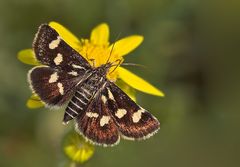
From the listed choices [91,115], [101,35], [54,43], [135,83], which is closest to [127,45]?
[101,35]

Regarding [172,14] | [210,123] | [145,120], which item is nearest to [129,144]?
[210,123]

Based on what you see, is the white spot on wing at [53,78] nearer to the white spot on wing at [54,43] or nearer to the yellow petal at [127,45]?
the white spot on wing at [54,43]

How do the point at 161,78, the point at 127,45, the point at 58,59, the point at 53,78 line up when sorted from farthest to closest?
the point at 161,78, the point at 127,45, the point at 58,59, the point at 53,78

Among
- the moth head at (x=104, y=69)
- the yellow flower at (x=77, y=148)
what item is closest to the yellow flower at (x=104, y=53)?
the moth head at (x=104, y=69)

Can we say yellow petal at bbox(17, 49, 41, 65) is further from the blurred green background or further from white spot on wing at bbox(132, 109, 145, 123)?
the blurred green background

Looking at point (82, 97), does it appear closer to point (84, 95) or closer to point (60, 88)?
point (84, 95)

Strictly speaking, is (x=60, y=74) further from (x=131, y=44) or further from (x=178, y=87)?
(x=178, y=87)
